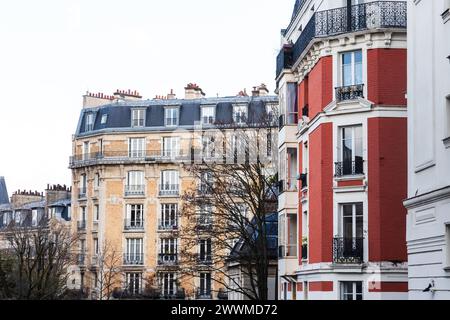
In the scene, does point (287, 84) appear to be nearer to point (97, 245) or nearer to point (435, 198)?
point (435, 198)

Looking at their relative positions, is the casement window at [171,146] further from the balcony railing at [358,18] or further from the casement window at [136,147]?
the balcony railing at [358,18]

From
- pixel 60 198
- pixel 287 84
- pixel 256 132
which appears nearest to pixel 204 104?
pixel 60 198

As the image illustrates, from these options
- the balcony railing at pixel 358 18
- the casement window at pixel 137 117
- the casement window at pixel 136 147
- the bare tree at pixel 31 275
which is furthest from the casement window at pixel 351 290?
the casement window at pixel 137 117

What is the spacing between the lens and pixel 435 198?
20984 millimetres

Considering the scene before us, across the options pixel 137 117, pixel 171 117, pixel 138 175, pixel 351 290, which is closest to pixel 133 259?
pixel 138 175

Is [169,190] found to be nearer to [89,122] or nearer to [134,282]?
[134,282]

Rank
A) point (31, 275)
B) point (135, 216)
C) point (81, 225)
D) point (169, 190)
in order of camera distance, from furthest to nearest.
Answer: point (81, 225) → point (169, 190) → point (135, 216) → point (31, 275)

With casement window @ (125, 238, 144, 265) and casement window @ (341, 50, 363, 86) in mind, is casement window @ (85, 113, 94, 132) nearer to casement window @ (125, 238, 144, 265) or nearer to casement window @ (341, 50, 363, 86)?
casement window @ (125, 238, 144, 265)

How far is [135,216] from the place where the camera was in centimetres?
8450

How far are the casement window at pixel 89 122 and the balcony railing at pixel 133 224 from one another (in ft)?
34.0

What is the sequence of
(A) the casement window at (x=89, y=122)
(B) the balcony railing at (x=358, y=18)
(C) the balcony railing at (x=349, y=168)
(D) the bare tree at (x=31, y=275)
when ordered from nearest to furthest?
(C) the balcony railing at (x=349, y=168) < (B) the balcony railing at (x=358, y=18) < (D) the bare tree at (x=31, y=275) < (A) the casement window at (x=89, y=122)

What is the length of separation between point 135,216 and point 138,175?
4.01 meters

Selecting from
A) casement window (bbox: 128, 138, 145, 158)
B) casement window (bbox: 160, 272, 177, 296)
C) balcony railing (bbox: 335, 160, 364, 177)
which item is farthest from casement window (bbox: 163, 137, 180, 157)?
balcony railing (bbox: 335, 160, 364, 177)

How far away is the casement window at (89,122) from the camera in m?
88.5
